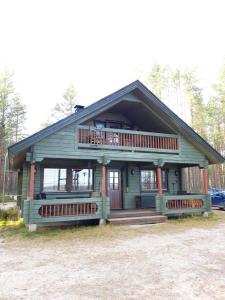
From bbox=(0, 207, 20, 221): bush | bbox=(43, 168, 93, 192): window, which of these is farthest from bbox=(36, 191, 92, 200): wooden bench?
bbox=(0, 207, 20, 221): bush

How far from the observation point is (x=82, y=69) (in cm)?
2752

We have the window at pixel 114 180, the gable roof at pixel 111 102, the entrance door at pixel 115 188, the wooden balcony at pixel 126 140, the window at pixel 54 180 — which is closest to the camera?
the gable roof at pixel 111 102

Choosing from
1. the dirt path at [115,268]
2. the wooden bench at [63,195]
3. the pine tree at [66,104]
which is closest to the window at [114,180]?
the wooden bench at [63,195]

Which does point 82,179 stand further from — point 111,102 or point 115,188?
point 111,102

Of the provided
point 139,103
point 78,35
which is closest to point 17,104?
point 78,35

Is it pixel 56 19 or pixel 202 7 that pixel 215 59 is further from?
pixel 56 19

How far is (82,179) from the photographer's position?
10922 millimetres

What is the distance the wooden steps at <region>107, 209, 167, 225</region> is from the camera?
9.28 meters

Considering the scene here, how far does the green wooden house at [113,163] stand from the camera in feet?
28.5

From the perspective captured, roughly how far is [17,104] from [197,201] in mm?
22023

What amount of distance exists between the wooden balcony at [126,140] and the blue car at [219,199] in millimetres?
6414

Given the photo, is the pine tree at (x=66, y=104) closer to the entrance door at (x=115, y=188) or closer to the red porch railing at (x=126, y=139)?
the entrance door at (x=115, y=188)

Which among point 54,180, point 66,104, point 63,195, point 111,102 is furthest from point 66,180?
point 66,104

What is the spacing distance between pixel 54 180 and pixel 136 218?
3.90 meters
